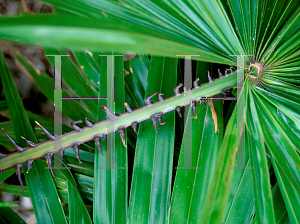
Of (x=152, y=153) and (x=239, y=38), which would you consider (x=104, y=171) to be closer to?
(x=152, y=153)

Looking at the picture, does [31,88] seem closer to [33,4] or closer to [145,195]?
[33,4]

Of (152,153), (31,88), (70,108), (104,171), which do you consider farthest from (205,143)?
(31,88)

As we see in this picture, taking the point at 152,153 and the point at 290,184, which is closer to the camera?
the point at 290,184

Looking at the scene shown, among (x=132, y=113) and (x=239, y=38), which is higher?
(x=239, y=38)

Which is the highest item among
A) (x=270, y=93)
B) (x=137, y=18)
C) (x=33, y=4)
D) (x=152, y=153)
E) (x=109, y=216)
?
(x=33, y=4)

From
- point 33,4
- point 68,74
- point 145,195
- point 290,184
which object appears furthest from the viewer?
point 33,4

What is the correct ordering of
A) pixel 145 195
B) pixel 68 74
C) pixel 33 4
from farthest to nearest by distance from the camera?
pixel 33 4 → pixel 68 74 → pixel 145 195

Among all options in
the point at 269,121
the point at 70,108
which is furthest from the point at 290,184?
the point at 70,108
